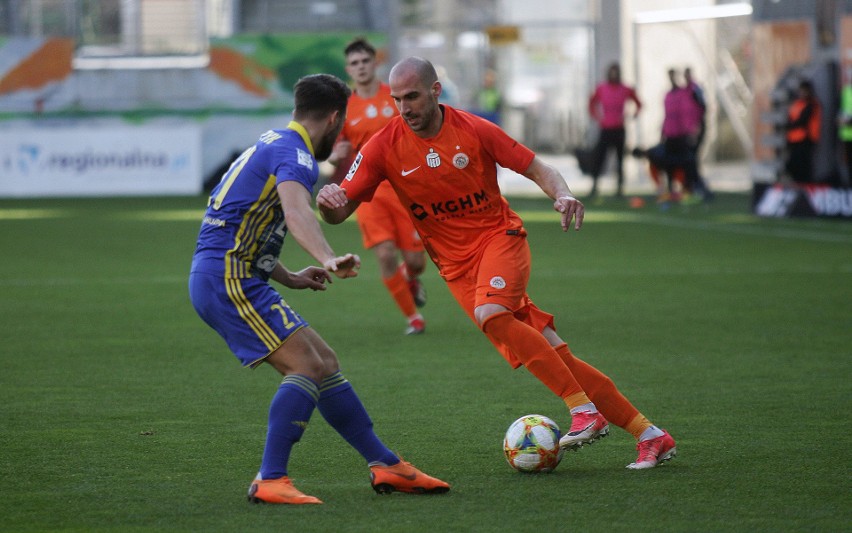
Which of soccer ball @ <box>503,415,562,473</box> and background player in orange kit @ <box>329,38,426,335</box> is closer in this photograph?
soccer ball @ <box>503,415,562,473</box>

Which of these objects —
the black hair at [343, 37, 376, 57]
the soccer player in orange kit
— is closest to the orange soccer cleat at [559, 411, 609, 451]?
the soccer player in orange kit

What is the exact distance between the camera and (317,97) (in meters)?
5.11

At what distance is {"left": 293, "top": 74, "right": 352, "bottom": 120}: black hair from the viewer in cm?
511

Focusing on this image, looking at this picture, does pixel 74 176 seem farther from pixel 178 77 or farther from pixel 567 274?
pixel 567 274

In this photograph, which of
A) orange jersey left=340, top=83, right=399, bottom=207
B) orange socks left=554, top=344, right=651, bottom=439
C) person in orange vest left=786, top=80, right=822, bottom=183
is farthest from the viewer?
person in orange vest left=786, top=80, right=822, bottom=183

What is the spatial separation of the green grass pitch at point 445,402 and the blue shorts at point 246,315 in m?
0.58

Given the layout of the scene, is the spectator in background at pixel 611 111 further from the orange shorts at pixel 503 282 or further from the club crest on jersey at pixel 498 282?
the club crest on jersey at pixel 498 282

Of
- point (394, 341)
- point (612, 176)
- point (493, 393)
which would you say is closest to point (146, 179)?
point (612, 176)

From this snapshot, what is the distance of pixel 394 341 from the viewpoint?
373 inches

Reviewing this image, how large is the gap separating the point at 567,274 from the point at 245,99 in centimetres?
1582

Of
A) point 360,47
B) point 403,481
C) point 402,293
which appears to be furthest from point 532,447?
point 360,47

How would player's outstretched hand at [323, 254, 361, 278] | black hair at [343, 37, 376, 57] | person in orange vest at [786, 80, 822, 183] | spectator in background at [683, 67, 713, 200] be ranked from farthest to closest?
spectator in background at [683, 67, 713, 200] < person in orange vest at [786, 80, 822, 183] < black hair at [343, 37, 376, 57] < player's outstretched hand at [323, 254, 361, 278]

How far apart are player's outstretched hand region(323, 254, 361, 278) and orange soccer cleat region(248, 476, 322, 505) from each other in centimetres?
88

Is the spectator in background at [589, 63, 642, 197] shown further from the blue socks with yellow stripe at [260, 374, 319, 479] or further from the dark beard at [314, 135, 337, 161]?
the blue socks with yellow stripe at [260, 374, 319, 479]
